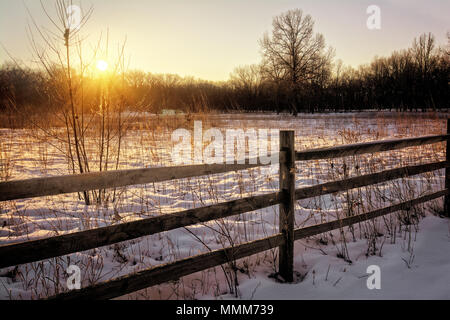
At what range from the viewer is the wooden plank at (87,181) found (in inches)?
68.6

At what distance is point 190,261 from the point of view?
2439mm

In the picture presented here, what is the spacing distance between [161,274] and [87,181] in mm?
929

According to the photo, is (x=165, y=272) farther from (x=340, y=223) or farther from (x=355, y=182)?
(x=355, y=182)

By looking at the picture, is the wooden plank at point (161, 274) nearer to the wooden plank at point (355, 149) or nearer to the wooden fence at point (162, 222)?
the wooden fence at point (162, 222)

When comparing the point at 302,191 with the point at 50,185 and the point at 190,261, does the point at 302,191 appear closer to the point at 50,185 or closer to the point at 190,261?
the point at 190,261

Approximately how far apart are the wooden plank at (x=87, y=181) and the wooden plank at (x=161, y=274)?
27.8 inches

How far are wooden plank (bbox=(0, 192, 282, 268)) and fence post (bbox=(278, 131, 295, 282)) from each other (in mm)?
360

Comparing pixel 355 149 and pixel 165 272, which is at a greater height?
pixel 355 149

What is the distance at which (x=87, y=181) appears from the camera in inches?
78.2

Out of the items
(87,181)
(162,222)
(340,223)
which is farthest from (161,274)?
(340,223)

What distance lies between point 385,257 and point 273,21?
41.1 m

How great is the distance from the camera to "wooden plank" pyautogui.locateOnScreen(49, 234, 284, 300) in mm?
2020
